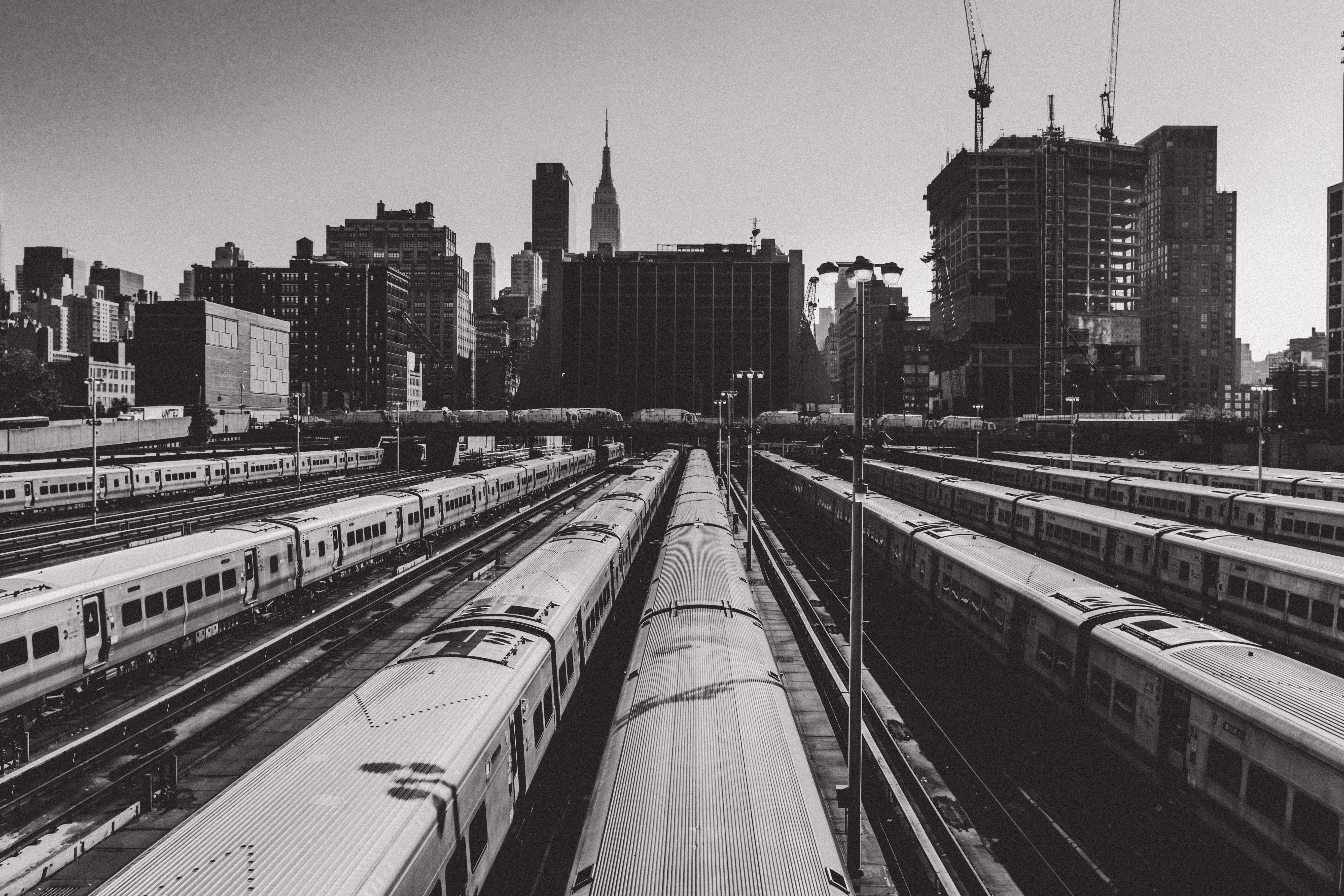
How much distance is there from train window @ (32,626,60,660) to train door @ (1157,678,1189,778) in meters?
23.3

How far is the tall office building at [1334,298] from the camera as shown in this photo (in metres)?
94.9

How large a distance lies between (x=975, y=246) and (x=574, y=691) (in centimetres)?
19850

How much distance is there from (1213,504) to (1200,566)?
12791mm

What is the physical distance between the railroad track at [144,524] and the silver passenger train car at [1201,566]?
3304cm

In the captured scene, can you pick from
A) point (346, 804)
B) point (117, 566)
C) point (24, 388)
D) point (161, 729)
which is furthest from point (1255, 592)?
point (24, 388)

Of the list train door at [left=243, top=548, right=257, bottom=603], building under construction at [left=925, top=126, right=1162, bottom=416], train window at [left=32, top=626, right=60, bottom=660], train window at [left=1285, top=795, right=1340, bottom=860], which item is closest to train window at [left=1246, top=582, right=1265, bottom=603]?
train window at [left=1285, top=795, right=1340, bottom=860]

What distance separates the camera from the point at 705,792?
29.2ft

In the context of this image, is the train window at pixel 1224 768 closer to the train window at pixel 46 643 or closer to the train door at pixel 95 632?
the train window at pixel 46 643

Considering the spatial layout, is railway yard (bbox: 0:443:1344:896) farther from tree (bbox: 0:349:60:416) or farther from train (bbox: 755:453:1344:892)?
tree (bbox: 0:349:60:416)

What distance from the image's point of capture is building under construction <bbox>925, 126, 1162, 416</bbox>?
180m

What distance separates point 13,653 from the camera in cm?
1602

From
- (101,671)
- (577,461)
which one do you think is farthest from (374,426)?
(101,671)

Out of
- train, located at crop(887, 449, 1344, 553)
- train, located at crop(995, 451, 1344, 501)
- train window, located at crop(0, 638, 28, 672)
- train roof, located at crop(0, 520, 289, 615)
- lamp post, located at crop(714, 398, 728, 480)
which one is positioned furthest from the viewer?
lamp post, located at crop(714, 398, 728, 480)

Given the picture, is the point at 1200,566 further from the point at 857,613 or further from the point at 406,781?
the point at 406,781
